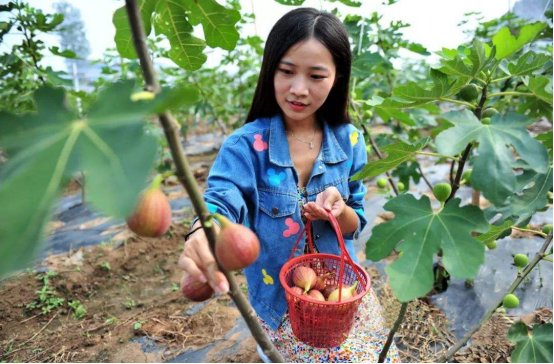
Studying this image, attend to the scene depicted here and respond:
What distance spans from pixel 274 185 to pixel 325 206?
1.08ft

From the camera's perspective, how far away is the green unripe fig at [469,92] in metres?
1.12

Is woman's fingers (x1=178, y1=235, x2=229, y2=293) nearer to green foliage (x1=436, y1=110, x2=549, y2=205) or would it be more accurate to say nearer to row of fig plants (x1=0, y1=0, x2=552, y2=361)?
row of fig plants (x1=0, y1=0, x2=552, y2=361)

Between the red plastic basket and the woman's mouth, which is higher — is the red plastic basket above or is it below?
below

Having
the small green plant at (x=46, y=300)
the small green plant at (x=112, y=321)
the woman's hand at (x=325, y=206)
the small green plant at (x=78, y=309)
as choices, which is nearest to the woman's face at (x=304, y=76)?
the woman's hand at (x=325, y=206)

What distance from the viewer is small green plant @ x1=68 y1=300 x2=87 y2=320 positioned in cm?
253

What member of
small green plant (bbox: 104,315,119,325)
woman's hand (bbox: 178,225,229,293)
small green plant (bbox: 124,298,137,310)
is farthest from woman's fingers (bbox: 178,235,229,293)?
small green plant (bbox: 124,298,137,310)

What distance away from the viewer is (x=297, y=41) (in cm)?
137

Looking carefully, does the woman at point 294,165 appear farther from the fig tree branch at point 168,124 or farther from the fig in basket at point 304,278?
the fig tree branch at point 168,124

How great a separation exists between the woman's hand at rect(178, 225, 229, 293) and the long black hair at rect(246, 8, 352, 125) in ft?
2.70

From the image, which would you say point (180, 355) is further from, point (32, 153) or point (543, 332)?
point (32, 153)

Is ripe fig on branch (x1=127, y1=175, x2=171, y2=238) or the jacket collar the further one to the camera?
the jacket collar

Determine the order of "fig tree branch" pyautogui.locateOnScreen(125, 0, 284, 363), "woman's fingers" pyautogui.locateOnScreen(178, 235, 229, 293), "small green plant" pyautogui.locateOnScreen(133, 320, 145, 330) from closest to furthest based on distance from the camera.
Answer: "fig tree branch" pyautogui.locateOnScreen(125, 0, 284, 363) < "woman's fingers" pyautogui.locateOnScreen(178, 235, 229, 293) < "small green plant" pyautogui.locateOnScreen(133, 320, 145, 330)

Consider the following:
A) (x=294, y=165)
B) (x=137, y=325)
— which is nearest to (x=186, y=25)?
(x=294, y=165)

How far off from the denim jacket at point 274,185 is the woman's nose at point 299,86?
0.86 ft
